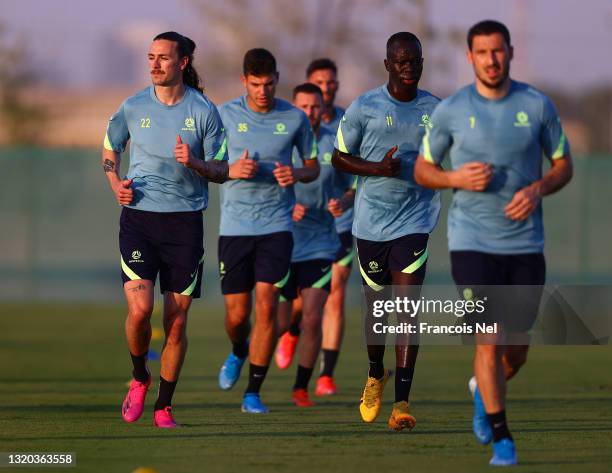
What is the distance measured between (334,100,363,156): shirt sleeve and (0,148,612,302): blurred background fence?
558 inches

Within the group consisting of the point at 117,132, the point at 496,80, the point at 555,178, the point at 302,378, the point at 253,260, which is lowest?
the point at 302,378

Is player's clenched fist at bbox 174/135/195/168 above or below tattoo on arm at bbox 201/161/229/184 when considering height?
above

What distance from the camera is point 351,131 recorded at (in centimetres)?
1046

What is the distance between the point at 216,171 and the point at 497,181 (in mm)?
2443

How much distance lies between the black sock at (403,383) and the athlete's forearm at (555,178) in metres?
2.27

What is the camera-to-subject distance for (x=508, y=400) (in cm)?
1208

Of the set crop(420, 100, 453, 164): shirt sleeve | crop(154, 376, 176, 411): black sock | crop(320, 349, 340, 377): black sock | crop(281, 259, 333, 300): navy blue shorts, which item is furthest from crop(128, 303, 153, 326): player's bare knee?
Answer: crop(320, 349, 340, 377): black sock

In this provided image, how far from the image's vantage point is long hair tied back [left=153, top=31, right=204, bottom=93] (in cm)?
1009

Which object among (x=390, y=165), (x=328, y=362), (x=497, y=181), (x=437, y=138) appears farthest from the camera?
(x=328, y=362)

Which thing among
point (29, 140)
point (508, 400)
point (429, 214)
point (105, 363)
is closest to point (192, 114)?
point (429, 214)

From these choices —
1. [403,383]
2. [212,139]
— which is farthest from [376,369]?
[212,139]

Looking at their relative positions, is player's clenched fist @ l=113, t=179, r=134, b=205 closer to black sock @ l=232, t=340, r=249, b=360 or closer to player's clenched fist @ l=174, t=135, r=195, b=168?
player's clenched fist @ l=174, t=135, r=195, b=168

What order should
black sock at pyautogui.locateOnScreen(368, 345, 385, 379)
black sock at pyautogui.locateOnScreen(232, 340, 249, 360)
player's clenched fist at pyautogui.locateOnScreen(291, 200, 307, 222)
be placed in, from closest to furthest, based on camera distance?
black sock at pyautogui.locateOnScreen(368, 345, 385, 379) → black sock at pyautogui.locateOnScreen(232, 340, 249, 360) → player's clenched fist at pyautogui.locateOnScreen(291, 200, 307, 222)

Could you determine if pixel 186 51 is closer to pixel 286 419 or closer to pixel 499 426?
pixel 286 419
